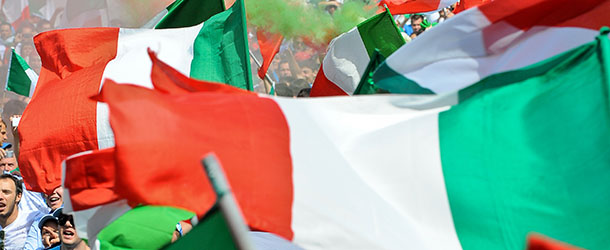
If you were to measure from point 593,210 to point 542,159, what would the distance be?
0.26 meters

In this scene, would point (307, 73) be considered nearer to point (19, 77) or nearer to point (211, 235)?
point (19, 77)

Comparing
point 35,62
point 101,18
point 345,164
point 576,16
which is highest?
point 576,16

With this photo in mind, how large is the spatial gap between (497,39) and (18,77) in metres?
4.03

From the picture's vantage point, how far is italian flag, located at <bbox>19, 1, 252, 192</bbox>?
4098 mm

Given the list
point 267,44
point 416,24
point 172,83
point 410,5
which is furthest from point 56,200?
point 416,24

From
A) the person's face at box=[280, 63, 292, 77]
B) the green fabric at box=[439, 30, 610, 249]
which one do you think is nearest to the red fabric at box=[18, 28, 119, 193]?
the green fabric at box=[439, 30, 610, 249]

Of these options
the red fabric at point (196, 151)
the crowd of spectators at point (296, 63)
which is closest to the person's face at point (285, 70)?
the crowd of spectators at point (296, 63)

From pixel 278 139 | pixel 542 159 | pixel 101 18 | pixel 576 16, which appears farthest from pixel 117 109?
pixel 101 18

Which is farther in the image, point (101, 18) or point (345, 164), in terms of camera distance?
point (101, 18)

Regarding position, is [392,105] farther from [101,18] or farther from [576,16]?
[101,18]

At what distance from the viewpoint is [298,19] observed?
607cm

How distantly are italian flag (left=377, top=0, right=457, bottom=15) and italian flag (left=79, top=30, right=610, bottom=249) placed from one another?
367cm

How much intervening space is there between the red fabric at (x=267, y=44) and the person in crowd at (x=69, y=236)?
7.01 feet

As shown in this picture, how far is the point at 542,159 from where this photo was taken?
262 cm
